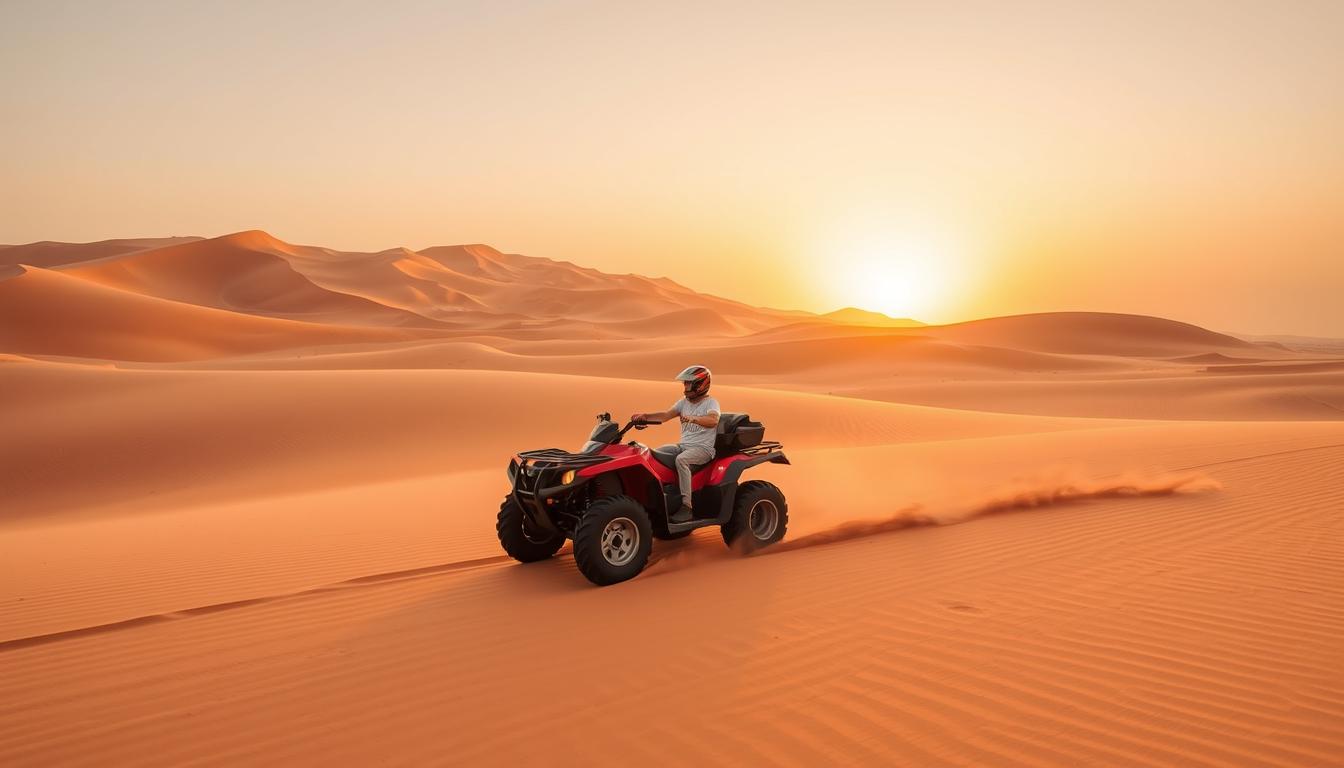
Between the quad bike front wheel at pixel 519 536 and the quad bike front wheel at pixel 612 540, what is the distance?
0.74 metres

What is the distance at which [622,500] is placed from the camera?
6.22m

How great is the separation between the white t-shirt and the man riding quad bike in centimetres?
14

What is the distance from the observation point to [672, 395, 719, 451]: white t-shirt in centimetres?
706

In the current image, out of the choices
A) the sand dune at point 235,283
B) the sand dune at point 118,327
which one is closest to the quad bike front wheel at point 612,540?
the sand dune at point 118,327

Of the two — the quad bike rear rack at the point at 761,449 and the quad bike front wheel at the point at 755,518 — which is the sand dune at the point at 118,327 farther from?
the quad bike front wheel at the point at 755,518

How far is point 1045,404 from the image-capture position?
29609 millimetres

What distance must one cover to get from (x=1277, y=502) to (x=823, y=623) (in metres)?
6.30

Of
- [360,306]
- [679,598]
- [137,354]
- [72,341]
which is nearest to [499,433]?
[679,598]

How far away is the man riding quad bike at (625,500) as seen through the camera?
6.14 m

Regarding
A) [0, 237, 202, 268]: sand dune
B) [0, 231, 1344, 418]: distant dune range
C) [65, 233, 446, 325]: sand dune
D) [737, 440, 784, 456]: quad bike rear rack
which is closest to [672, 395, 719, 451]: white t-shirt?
[737, 440, 784, 456]: quad bike rear rack

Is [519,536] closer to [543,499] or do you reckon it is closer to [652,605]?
[543,499]

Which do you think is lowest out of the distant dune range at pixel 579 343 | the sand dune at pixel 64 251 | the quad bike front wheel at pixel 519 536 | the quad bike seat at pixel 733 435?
the quad bike front wheel at pixel 519 536

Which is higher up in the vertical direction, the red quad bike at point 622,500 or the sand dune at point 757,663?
the red quad bike at point 622,500

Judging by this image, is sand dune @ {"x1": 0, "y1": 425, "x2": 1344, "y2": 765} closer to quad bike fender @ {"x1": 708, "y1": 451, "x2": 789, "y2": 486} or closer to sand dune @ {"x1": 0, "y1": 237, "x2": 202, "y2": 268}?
quad bike fender @ {"x1": 708, "y1": 451, "x2": 789, "y2": 486}
